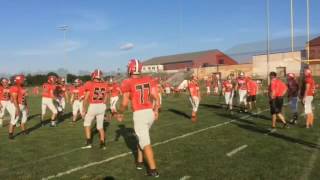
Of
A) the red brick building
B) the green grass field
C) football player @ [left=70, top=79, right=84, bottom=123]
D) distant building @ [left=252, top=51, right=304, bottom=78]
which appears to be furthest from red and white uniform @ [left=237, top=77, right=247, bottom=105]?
the red brick building

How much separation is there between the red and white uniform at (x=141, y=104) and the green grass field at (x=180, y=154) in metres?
0.94

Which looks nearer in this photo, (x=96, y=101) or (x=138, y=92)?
(x=138, y=92)

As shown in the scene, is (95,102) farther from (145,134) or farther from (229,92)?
→ (229,92)

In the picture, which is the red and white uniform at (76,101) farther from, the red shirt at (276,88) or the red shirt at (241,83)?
the red shirt at (276,88)

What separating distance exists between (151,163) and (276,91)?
8863 mm

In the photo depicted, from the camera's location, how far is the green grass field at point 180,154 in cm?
982

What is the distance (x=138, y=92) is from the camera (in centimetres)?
948

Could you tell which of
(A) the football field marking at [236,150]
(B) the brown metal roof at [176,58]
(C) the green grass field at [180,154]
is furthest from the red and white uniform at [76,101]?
(B) the brown metal roof at [176,58]

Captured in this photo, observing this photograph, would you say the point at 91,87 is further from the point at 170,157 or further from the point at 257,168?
the point at 257,168

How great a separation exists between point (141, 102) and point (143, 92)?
217 mm

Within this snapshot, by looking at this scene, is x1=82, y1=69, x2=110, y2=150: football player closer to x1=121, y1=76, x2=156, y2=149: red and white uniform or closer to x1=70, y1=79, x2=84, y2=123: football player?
x1=121, y1=76, x2=156, y2=149: red and white uniform

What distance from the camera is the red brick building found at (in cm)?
9962

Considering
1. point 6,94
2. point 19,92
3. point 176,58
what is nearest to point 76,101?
point 6,94

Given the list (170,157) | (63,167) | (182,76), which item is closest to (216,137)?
(170,157)
